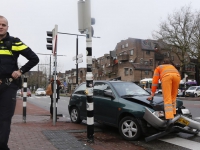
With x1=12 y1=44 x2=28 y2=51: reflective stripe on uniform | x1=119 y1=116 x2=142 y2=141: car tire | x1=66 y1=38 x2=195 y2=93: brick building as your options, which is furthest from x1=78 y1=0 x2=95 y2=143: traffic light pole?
x1=66 y1=38 x2=195 y2=93: brick building

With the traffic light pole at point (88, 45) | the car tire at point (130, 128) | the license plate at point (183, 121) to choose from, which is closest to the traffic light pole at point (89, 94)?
the traffic light pole at point (88, 45)

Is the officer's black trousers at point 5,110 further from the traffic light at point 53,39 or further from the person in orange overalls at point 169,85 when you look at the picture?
the traffic light at point 53,39

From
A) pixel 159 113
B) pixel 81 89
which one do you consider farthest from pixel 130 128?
pixel 81 89

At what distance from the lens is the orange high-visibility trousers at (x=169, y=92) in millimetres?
5693

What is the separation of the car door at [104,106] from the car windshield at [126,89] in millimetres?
247

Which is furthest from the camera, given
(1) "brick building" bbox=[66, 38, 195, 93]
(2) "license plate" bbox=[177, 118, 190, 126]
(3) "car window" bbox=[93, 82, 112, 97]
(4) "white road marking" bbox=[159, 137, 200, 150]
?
(1) "brick building" bbox=[66, 38, 195, 93]

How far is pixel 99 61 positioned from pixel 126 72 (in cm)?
2157

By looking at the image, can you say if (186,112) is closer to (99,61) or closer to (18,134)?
(18,134)

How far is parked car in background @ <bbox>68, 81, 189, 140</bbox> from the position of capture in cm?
585

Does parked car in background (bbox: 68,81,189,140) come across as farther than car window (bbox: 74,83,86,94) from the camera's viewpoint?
No

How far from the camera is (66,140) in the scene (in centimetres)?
557

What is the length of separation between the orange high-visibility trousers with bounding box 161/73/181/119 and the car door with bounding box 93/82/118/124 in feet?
4.47

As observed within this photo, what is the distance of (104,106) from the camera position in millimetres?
7016

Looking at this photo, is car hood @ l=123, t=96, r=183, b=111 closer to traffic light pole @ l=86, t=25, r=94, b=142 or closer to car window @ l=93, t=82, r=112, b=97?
car window @ l=93, t=82, r=112, b=97
